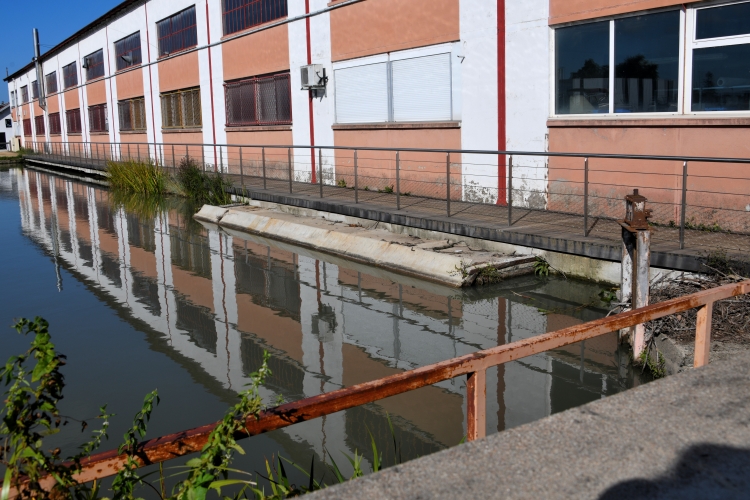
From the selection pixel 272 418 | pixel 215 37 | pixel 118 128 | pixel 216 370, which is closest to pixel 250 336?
pixel 216 370

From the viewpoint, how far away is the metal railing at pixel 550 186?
28.0 feet

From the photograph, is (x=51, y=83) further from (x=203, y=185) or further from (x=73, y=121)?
(x=203, y=185)

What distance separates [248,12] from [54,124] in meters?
29.9

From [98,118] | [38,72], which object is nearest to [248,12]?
[98,118]

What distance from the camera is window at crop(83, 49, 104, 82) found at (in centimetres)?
3450

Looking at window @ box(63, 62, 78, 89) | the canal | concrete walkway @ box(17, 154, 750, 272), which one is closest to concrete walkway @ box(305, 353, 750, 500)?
the canal

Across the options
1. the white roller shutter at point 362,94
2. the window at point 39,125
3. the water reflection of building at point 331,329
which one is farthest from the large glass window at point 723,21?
the window at point 39,125

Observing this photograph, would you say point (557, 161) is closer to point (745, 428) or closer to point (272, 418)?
point (745, 428)

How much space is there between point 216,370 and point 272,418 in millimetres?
3913

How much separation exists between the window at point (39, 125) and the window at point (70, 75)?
8.86 meters

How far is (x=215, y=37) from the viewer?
22.1 meters

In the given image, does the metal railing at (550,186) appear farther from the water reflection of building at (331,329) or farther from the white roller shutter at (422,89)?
the water reflection of building at (331,329)

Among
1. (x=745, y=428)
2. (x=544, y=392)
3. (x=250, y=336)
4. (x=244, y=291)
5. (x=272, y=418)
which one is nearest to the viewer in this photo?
(x=272, y=418)

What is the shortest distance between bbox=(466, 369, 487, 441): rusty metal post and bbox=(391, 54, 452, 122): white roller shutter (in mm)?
10430
